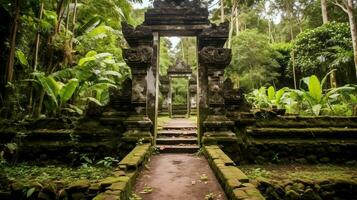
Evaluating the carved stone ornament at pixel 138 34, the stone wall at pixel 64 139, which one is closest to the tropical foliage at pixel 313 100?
the carved stone ornament at pixel 138 34

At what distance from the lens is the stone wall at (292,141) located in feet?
→ 21.1

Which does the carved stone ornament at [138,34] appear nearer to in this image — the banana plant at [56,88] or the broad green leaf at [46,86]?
the banana plant at [56,88]

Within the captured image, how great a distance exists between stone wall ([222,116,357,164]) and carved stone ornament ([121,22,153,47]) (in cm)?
292

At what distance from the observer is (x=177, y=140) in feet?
24.3

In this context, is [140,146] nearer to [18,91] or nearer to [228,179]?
[228,179]

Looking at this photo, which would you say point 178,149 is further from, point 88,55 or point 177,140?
point 88,55

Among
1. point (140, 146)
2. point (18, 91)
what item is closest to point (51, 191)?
point (140, 146)

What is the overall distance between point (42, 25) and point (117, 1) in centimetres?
559

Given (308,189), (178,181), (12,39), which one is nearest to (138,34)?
(12,39)

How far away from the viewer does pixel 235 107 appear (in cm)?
714

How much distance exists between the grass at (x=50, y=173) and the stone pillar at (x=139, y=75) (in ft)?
3.96

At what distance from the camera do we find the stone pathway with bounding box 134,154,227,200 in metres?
3.82

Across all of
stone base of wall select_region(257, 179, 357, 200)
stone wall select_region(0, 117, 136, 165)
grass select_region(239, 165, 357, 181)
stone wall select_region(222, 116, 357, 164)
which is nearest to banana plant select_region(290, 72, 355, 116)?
stone wall select_region(222, 116, 357, 164)

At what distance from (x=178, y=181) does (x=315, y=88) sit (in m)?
5.30
